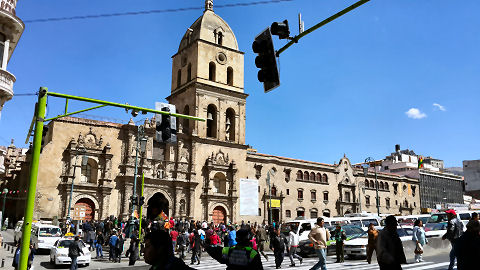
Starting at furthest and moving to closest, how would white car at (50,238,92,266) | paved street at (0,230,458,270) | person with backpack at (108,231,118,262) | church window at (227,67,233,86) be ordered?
church window at (227,67,233,86), person with backpack at (108,231,118,262), white car at (50,238,92,266), paved street at (0,230,458,270)

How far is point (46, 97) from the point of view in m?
11.3

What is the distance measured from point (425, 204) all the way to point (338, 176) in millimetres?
20592

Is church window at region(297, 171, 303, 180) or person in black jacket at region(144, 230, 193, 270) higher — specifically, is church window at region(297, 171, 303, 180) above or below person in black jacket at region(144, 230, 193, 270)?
above

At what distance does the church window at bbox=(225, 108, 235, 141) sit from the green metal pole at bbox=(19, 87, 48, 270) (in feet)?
112

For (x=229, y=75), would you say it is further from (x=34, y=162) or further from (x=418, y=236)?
(x=34, y=162)

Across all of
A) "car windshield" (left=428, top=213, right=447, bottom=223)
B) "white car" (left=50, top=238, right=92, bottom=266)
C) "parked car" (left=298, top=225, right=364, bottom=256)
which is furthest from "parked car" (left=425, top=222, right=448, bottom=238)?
"white car" (left=50, top=238, right=92, bottom=266)

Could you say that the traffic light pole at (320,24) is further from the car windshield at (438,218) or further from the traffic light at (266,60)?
the car windshield at (438,218)

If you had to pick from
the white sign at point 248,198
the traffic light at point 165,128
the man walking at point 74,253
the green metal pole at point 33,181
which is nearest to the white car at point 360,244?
the traffic light at point 165,128

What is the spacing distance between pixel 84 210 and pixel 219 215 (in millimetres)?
13736

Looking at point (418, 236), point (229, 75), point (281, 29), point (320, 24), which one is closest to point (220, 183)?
point (229, 75)

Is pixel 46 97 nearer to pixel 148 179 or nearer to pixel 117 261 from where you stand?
pixel 117 261

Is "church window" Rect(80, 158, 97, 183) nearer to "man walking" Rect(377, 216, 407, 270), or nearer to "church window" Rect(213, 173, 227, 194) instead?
"church window" Rect(213, 173, 227, 194)

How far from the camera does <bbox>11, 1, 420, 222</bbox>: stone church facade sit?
3534 centimetres

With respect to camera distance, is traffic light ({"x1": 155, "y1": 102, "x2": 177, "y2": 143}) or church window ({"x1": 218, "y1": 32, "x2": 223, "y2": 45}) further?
church window ({"x1": 218, "y1": 32, "x2": 223, "y2": 45})
